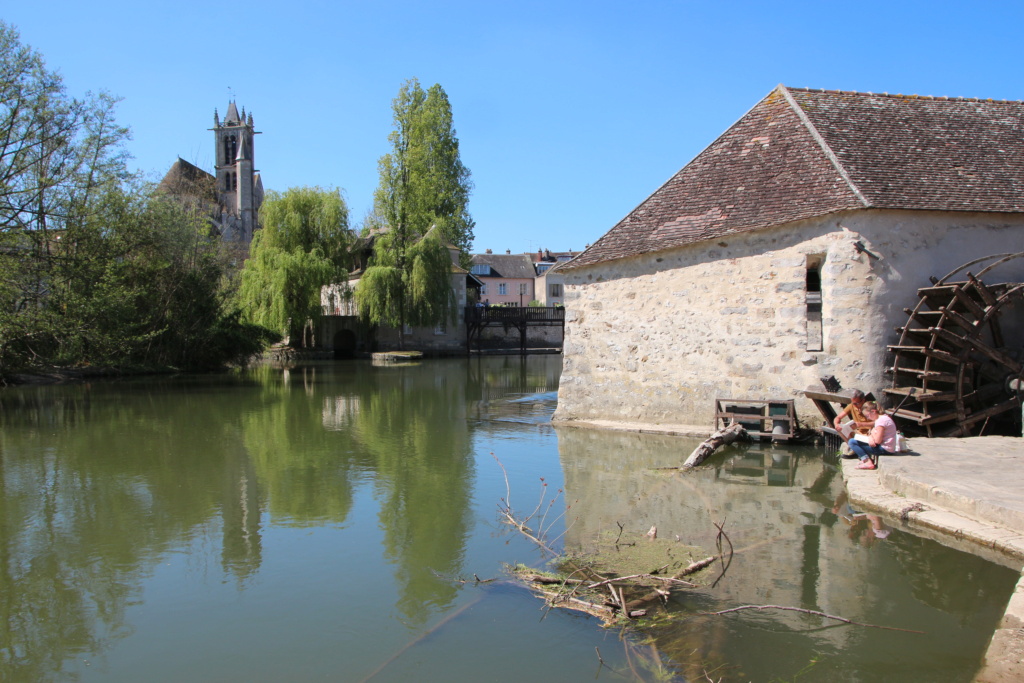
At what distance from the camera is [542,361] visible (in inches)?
1491

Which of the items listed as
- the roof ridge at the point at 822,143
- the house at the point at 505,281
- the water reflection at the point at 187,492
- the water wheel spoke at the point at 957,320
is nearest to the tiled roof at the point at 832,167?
the roof ridge at the point at 822,143

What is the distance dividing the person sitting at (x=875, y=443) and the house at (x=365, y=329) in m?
32.3

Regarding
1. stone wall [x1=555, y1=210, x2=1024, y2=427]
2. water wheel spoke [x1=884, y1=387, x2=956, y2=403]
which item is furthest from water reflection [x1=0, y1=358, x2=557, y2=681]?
water wheel spoke [x1=884, y1=387, x2=956, y2=403]

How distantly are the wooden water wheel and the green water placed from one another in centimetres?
158

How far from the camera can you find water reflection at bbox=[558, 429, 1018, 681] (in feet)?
15.0

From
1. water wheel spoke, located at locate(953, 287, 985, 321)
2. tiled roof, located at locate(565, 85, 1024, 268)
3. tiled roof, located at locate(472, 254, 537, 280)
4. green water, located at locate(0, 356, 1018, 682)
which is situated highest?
tiled roof, located at locate(472, 254, 537, 280)

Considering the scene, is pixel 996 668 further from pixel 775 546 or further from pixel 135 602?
pixel 135 602

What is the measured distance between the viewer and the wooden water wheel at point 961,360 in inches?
403

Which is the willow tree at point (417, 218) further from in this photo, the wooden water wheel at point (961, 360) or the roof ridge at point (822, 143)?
the wooden water wheel at point (961, 360)

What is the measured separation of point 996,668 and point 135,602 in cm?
549

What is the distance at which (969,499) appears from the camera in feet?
21.9

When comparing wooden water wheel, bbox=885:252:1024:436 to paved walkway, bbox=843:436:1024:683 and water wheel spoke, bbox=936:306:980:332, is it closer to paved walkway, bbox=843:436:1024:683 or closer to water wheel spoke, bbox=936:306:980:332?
water wheel spoke, bbox=936:306:980:332

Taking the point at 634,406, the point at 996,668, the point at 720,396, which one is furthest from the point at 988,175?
the point at 996,668

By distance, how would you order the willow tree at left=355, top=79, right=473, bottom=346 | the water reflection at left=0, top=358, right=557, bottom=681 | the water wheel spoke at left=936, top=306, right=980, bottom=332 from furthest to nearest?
the willow tree at left=355, top=79, right=473, bottom=346
the water wheel spoke at left=936, top=306, right=980, bottom=332
the water reflection at left=0, top=358, right=557, bottom=681
